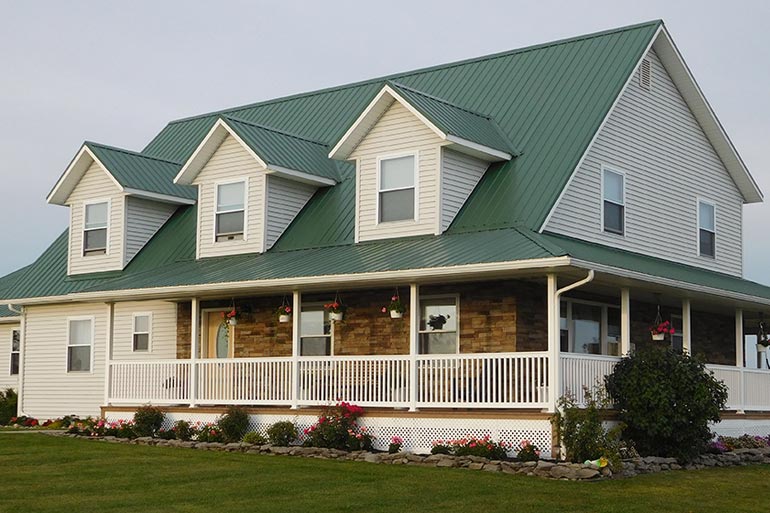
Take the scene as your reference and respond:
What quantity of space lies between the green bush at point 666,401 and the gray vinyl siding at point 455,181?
15.7 feet

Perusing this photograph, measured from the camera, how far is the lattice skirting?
18922 millimetres

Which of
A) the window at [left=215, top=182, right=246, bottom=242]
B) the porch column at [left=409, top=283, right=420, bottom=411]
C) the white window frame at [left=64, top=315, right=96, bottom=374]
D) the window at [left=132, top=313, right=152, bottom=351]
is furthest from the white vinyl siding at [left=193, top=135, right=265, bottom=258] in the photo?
the porch column at [left=409, top=283, right=420, bottom=411]

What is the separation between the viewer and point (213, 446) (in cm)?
2164

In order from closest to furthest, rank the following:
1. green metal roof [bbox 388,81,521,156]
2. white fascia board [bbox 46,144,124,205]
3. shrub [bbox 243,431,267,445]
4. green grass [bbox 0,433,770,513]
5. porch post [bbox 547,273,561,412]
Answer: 1. green grass [bbox 0,433,770,513]
2. porch post [bbox 547,273,561,412]
3. shrub [bbox 243,431,267,445]
4. green metal roof [bbox 388,81,521,156]
5. white fascia board [bbox 46,144,124,205]

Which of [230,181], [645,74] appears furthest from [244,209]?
[645,74]

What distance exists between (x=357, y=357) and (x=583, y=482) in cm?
579

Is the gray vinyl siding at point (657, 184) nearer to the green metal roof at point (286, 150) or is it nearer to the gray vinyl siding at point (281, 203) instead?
the green metal roof at point (286, 150)

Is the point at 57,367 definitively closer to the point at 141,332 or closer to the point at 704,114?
the point at 141,332

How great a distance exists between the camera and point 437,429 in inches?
790

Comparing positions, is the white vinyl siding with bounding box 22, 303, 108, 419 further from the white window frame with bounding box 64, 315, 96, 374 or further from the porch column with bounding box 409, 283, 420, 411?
the porch column with bounding box 409, 283, 420, 411

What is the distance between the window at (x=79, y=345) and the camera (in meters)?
Answer: 29.2

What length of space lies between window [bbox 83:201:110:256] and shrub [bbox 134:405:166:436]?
6645 mm

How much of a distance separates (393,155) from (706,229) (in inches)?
339

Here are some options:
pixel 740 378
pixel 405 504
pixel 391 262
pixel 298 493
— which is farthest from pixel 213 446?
pixel 740 378
